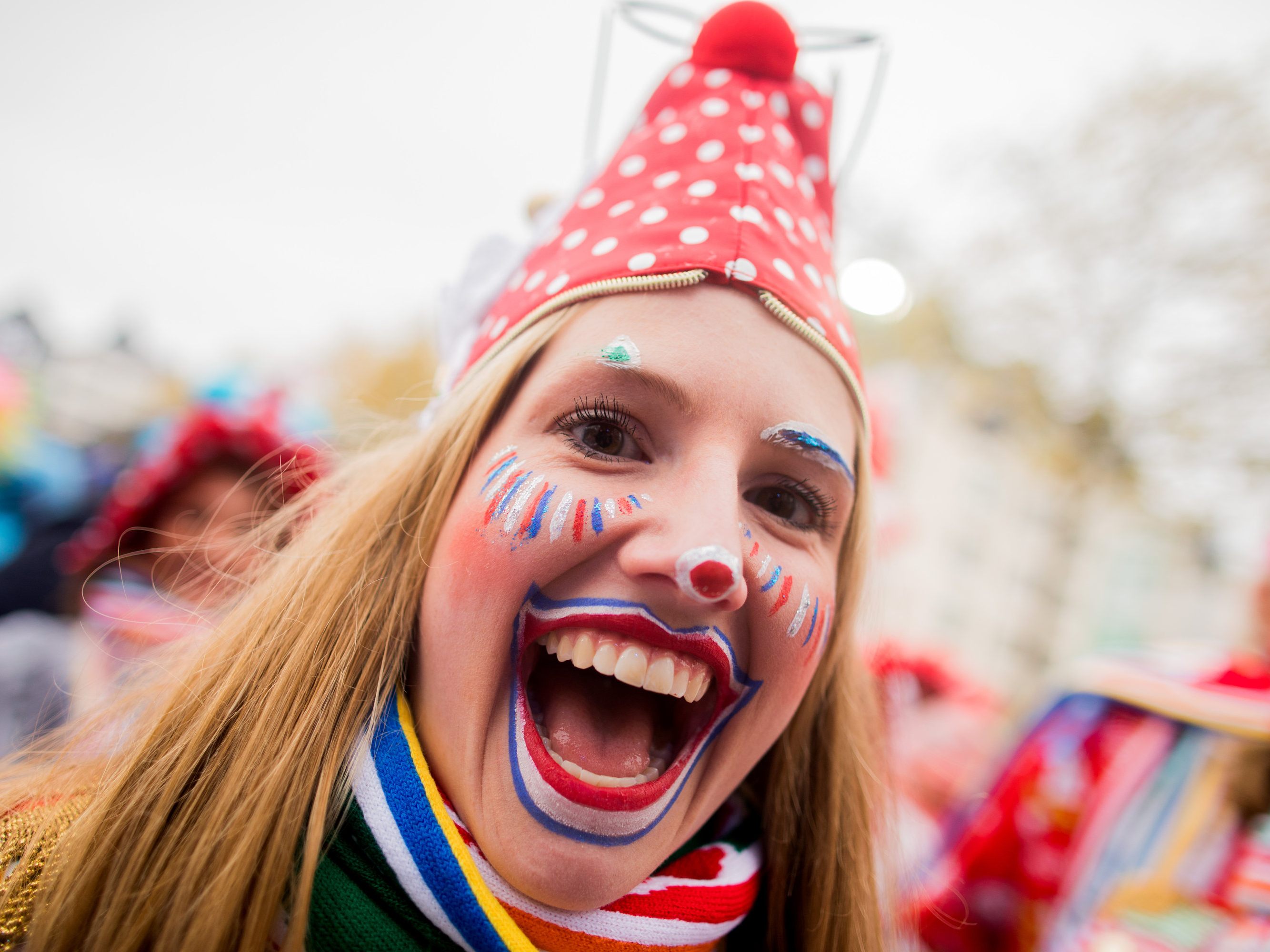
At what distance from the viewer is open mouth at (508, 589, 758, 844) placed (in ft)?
3.19

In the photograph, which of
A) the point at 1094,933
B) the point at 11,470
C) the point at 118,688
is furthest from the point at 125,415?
the point at 1094,933

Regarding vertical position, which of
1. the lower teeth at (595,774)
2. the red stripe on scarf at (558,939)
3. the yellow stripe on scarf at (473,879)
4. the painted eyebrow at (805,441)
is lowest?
the red stripe on scarf at (558,939)

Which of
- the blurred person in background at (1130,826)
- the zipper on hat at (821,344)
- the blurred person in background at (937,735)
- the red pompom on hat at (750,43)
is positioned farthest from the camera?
the blurred person in background at (937,735)

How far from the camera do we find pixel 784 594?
1084mm

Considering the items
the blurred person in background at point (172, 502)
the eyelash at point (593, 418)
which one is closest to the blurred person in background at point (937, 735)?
the eyelash at point (593, 418)

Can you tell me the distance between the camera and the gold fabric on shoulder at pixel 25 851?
0.93 meters

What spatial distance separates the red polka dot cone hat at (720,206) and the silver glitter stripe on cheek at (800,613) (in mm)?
385

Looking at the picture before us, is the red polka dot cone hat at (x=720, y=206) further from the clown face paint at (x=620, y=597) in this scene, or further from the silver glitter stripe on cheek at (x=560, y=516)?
the silver glitter stripe on cheek at (x=560, y=516)

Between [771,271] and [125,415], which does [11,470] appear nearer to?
[771,271]

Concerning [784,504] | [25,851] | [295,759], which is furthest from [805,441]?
[25,851]

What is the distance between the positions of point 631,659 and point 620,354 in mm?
448

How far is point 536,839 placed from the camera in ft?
3.15

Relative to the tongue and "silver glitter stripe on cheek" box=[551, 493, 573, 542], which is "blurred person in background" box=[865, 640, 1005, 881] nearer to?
the tongue

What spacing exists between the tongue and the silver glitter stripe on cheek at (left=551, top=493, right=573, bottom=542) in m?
0.27
